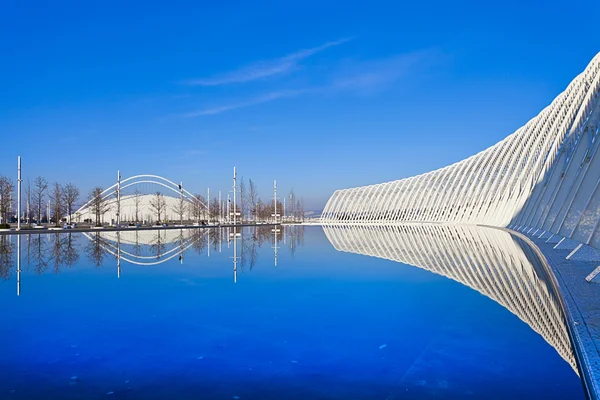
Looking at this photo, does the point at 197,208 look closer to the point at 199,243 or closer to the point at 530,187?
the point at 199,243

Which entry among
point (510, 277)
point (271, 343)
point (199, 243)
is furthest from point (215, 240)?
point (271, 343)

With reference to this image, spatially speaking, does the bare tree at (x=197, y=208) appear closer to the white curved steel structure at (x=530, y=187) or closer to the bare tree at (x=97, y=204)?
the bare tree at (x=97, y=204)

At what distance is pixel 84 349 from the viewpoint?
15.5 ft

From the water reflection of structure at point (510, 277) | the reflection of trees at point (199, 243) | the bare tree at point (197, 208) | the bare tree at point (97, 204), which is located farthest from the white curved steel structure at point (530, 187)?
the bare tree at point (97, 204)

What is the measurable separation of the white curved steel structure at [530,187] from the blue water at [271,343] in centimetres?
384

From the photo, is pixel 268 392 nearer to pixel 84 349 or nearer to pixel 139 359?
pixel 139 359

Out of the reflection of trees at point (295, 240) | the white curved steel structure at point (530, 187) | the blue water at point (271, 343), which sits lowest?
the blue water at point (271, 343)

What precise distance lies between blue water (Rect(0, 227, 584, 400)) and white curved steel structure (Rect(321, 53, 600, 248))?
3.84 m

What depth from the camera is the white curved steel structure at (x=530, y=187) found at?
11.2 meters

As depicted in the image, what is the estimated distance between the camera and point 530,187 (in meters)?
22.7

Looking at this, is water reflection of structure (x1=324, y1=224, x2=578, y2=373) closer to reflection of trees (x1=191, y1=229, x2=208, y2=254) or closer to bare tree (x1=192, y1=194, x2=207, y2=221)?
reflection of trees (x1=191, y1=229, x2=208, y2=254)

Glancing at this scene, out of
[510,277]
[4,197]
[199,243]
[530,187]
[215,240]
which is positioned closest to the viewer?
[510,277]

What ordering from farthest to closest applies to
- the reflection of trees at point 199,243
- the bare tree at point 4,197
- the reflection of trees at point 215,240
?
the bare tree at point 4,197, the reflection of trees at point 215,240, the reflection of trees at point 199,243

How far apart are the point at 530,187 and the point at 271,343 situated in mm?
21016
